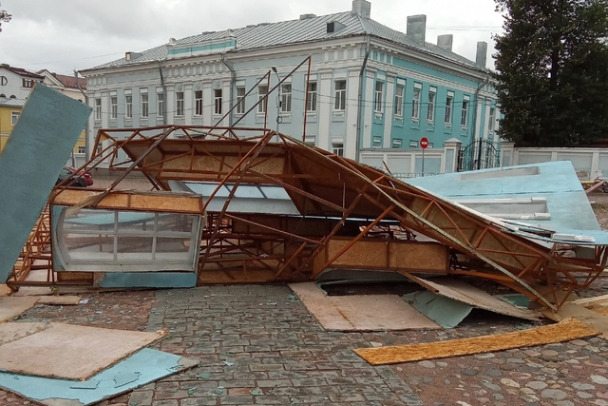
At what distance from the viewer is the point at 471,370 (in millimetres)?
5234

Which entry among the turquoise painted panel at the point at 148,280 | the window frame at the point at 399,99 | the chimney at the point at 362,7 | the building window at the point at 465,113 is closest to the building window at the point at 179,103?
the chimney at the point at 362,7

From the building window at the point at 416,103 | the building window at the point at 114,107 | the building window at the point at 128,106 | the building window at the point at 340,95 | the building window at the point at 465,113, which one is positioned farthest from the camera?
the building window at the point at 114,107

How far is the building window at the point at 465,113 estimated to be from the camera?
116 feet

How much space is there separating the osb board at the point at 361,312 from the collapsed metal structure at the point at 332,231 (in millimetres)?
489

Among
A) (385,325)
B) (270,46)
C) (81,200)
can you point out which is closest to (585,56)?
(270,46)

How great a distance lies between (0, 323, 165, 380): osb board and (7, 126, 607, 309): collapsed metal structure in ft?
7.13

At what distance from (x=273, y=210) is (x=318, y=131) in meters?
19.1

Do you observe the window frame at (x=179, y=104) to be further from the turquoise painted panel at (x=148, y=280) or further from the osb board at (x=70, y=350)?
the osb board at (x=70, y=350)

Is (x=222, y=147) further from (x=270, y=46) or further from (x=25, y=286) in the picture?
(x=270, y=46)

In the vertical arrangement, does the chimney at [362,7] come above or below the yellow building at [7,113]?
above

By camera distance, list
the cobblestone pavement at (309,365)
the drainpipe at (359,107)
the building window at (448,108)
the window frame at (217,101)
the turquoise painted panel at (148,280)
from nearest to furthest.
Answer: the cobblestone pavement at (309,365) < the turquoise painted panel at (148,280) < the drainpipe at (359,107) < the window frame at (217,101) < the building window at (448,108)

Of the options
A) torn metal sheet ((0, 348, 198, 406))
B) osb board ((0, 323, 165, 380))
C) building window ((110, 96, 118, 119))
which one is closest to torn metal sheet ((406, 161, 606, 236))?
torn metal sheet ((0, 348, 198, 406))

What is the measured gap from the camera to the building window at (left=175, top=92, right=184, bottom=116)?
3531 cm

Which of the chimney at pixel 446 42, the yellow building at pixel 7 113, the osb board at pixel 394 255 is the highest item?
the chimney at pixel 446 42
